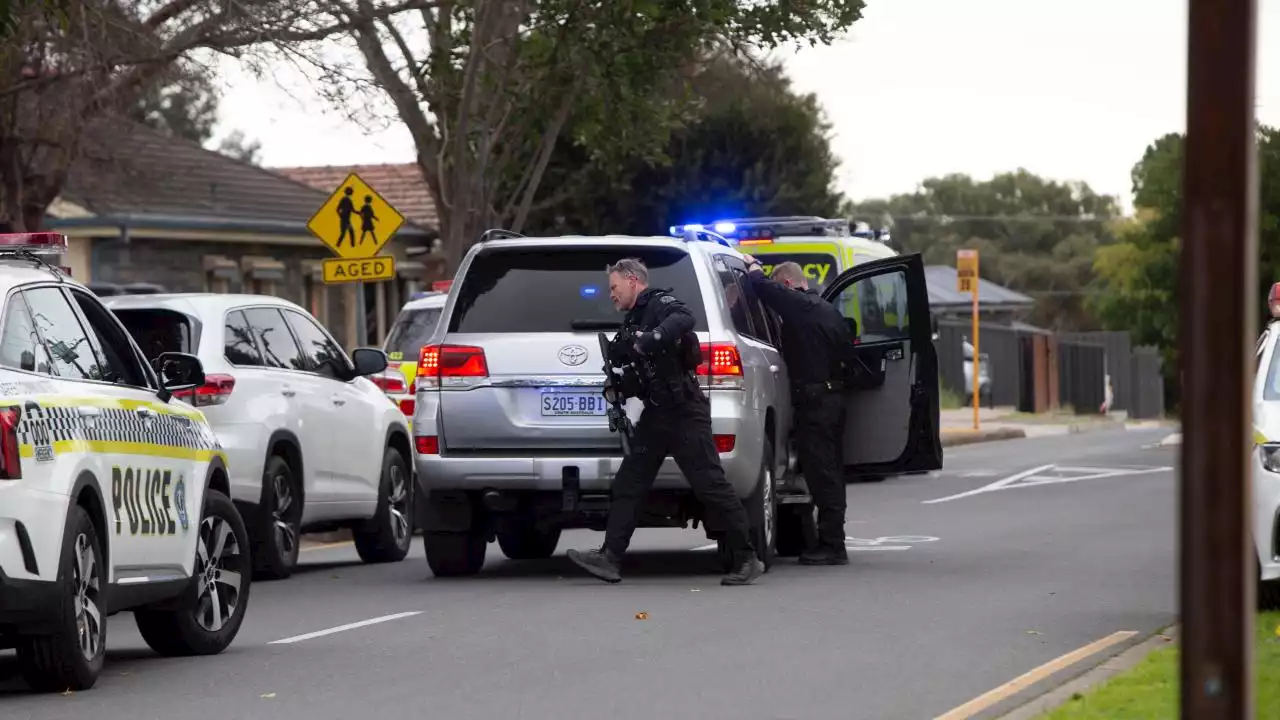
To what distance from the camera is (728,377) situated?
13242 millimetres

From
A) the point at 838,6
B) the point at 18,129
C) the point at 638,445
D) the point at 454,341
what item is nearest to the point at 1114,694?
the point at 638,445

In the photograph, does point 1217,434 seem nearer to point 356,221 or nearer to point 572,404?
point 572,404

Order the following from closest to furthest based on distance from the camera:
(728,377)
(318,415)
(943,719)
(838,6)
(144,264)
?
(943,719) → (728,377) → (318,415) → (838,6) → (144,264)

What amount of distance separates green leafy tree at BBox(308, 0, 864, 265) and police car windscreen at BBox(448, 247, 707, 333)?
784 cm

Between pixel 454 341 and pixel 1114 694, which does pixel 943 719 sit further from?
pixel 454 341

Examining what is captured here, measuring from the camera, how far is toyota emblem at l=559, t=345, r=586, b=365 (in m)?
13.2

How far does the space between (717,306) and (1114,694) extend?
5400 mm

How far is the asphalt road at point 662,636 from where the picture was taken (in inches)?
339

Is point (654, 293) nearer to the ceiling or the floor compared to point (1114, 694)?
nearer to the ceiling

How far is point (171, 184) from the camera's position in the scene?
1405 inches

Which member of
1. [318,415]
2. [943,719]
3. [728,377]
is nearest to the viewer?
[943,719]

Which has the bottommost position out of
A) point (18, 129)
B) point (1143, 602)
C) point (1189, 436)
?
point (1143, 602)

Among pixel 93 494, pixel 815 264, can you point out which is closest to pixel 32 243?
pixel 93 494

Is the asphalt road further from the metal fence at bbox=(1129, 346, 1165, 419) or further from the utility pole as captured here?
the metal fence at bbox=(1129, 346, 1165, 419)
